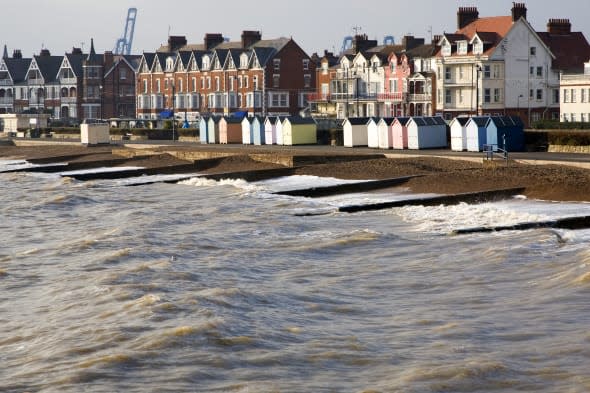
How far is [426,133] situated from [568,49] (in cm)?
4299

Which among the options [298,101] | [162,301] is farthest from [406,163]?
[298,101]

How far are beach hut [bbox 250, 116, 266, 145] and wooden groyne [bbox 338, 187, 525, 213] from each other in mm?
38870

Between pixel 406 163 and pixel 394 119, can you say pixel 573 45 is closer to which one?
pixel 394 119

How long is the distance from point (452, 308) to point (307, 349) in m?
4.04

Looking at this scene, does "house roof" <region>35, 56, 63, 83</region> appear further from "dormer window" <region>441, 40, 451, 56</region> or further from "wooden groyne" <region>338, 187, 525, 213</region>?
Result: "wooden groyne" <region>338, 187, 525, 213</region>

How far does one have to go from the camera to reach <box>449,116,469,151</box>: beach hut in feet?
194

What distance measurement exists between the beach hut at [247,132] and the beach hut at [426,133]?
57.7 feet

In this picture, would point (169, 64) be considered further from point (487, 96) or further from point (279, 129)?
point (279, 129)

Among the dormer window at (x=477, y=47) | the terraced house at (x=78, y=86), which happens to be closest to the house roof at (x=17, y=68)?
the terraced house at (x=78, y=86)

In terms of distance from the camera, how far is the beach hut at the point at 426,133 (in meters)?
62.6

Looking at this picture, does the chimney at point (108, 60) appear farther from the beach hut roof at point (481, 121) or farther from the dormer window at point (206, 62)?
the beach hut roof at point (481, 121)

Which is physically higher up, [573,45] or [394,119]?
[573,45]

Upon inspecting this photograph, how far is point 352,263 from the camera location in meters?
27.2

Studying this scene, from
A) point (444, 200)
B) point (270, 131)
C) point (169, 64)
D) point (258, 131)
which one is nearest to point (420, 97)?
point (258, 131)
